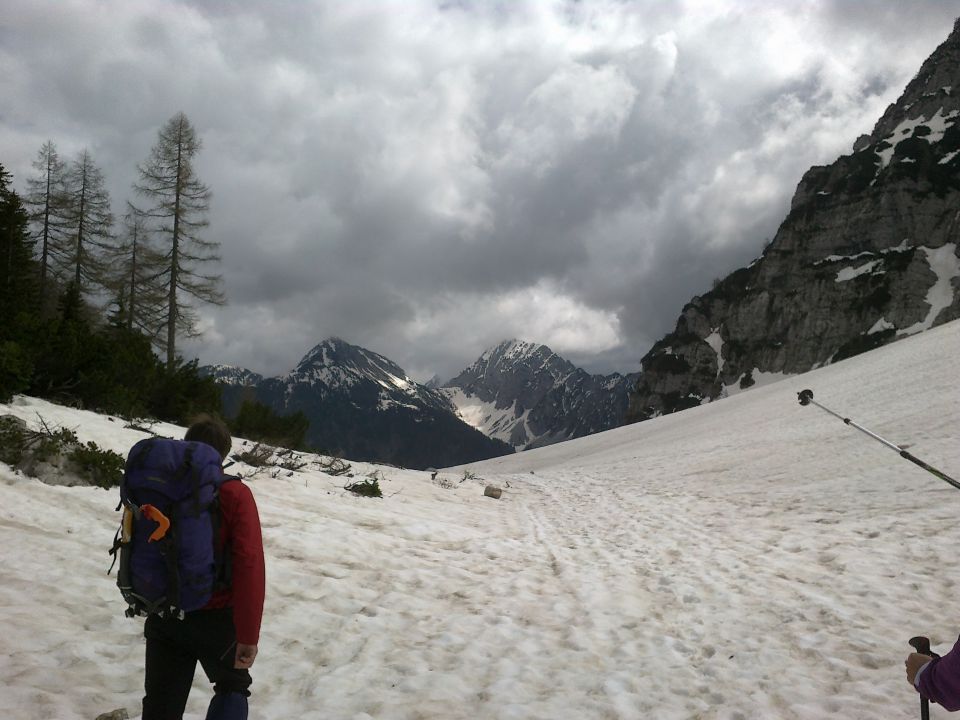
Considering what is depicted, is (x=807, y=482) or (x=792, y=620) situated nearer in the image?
(x=792, y=620)

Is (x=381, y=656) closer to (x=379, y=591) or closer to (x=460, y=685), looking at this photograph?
(x=460, y=685)

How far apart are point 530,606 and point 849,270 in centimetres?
17782

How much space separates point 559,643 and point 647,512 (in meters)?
9.73

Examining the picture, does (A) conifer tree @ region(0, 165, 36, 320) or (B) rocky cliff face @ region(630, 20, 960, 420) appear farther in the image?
(B) rocky cliff face @ region(630, 20, 960, 420)

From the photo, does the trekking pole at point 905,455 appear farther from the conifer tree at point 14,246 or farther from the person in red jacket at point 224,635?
the conifer tree at point 14,246

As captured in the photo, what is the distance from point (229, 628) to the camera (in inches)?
125

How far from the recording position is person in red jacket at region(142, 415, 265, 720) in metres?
3.04

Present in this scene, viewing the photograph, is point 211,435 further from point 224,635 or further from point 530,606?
point 530,606

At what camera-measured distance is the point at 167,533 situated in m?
2.94

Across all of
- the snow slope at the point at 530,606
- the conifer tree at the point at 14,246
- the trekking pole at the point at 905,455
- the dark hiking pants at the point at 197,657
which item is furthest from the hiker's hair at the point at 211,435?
the conifer tree at the point at 14,246

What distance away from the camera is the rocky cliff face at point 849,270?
133375 mm

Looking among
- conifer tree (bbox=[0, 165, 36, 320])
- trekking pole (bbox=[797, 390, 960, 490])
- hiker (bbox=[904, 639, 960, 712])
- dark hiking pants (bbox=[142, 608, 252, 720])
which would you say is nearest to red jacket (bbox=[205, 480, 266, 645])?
dark hiking pants (bbox=[142, 608, 252, 720])

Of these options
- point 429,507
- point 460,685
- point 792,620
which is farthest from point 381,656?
point 429,507

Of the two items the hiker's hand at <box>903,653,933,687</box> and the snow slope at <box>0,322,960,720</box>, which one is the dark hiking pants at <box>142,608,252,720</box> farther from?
the hiker's hand at <box>903,653,933,687</box>
